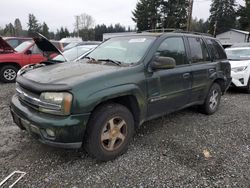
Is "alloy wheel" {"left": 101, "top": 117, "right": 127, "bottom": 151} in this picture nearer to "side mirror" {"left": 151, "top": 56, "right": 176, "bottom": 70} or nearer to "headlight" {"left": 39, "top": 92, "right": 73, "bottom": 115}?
"headlight" {"left": 39, "top": 92, "right": 73, "bottom": 115}

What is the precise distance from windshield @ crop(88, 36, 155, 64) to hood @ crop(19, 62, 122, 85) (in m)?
0.44

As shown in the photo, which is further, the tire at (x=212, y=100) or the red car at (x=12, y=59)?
the red car at (x=12, y=59)

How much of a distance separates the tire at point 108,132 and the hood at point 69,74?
0.45 meters

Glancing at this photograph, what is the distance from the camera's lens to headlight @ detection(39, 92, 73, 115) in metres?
2.73

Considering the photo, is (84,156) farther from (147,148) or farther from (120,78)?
(120,78)

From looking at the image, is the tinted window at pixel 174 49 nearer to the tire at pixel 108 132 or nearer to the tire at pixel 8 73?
the tire at pixel 108 132

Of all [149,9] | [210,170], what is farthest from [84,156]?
[149,9]

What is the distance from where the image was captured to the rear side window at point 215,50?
17.0 ft

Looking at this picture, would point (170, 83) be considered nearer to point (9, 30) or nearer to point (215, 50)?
point (215, 50)

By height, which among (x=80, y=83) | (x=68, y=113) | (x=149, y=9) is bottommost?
(x=68, y=113)

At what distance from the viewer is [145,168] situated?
3.18 meters

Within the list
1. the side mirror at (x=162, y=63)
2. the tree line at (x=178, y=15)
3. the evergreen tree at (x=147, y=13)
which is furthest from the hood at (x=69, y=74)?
the evergreen tree at (x=147, y=13)

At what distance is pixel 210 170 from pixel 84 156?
174 cm

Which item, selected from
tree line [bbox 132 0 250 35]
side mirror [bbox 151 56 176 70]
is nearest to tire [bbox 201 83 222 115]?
side mirror [bbox 151 56 176 70]
